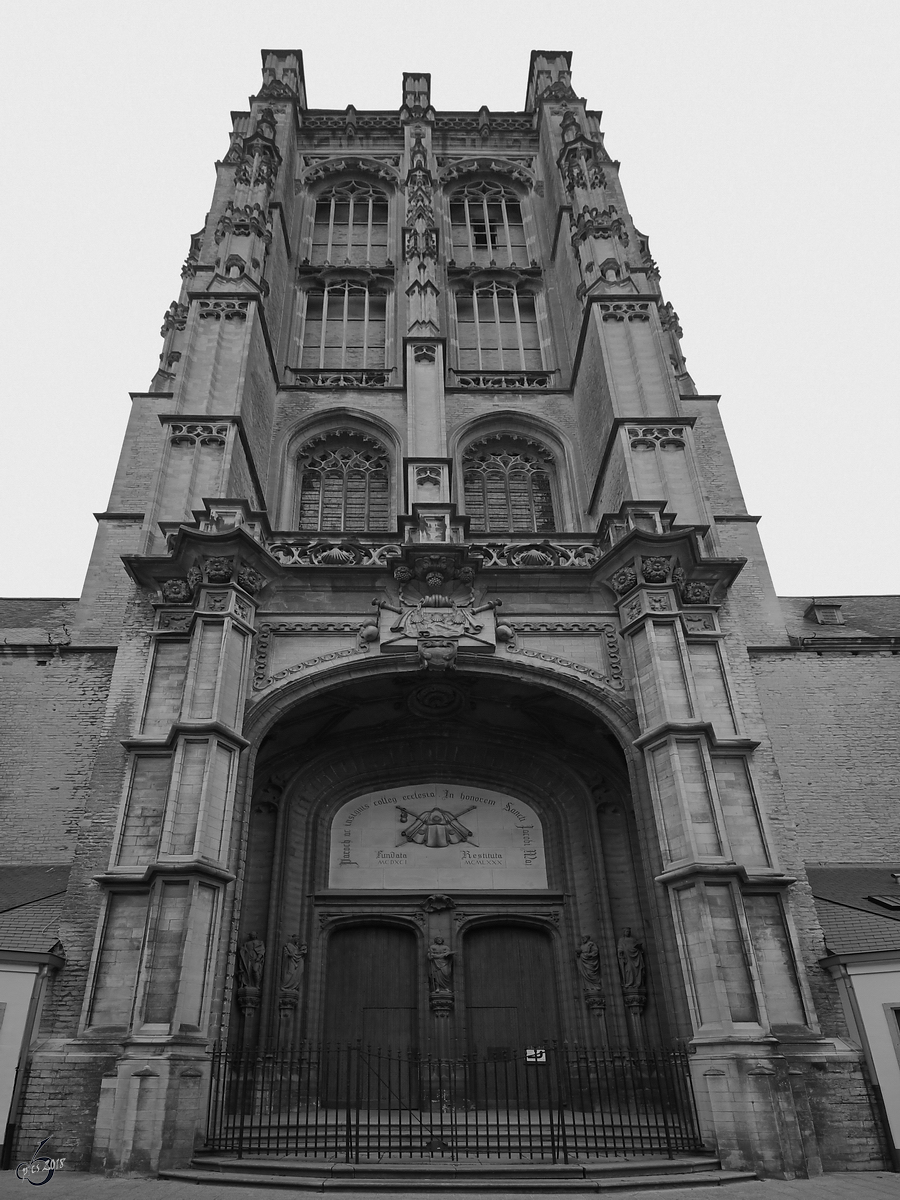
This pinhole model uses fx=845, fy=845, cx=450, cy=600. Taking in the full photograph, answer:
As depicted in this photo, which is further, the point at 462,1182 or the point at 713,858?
the point at 713,858

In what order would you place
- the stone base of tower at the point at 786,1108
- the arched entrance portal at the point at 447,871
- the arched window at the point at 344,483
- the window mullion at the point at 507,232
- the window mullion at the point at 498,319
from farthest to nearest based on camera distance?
the window mullion at the point at 507,232, the window mullion at the point at 498,319, the arched window at the point at 344,483, the arched entrance portal at the point at 447,871, the stone base of tower at the point at 786,1108

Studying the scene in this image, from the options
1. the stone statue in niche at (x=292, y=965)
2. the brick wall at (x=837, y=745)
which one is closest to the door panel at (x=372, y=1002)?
the stone statue in niche at (x=292, y=965)

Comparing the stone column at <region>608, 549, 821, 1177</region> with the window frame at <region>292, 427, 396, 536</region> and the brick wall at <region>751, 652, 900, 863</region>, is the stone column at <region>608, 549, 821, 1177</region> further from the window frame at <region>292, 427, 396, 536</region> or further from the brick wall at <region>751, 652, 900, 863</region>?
the window frame at <region>292, 427, 396, 536</region>

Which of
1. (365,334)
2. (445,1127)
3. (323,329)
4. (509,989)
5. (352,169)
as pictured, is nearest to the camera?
(445,1127)

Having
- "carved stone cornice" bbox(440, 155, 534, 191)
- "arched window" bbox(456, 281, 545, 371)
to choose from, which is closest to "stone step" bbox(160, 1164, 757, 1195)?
"arched window" bbox(456, 281, 545, 371)

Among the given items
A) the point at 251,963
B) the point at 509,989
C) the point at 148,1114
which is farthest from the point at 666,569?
the point at 148,1114

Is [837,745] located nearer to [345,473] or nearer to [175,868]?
[345,473]

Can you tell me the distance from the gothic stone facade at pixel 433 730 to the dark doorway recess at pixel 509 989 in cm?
7

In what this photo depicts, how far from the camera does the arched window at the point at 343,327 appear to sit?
22.6 meters

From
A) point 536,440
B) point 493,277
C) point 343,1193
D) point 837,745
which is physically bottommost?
point 343,1193

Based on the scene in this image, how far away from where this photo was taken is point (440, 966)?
1426cm

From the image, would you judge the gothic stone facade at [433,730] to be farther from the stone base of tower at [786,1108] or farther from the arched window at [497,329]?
the arched window at [497,329]

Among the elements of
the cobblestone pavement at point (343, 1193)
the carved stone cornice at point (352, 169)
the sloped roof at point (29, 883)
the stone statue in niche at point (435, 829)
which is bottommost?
the cobblestone pavement at point (343, 1193)

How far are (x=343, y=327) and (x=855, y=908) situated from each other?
18556 millimetres
